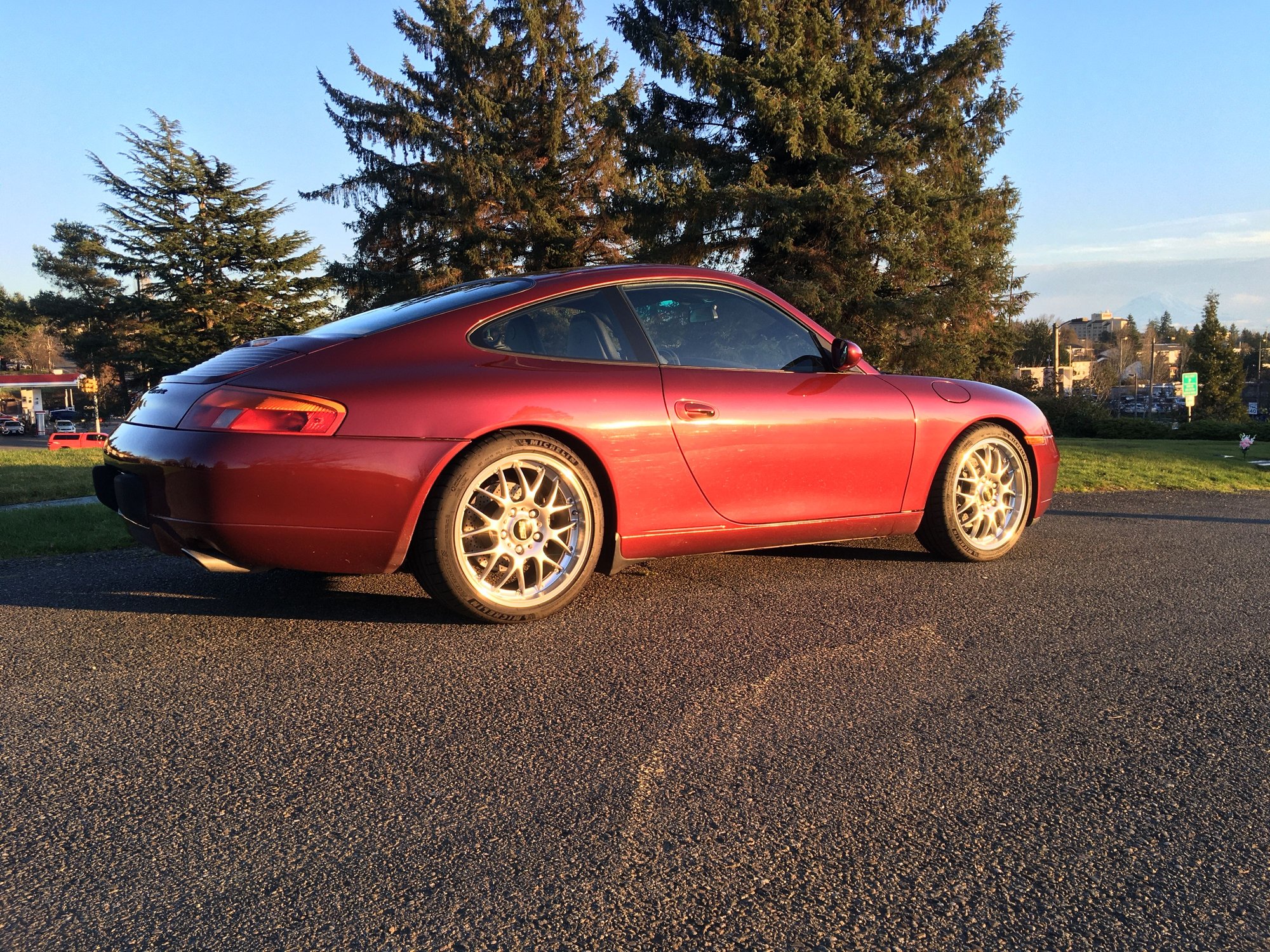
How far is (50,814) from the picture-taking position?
7.12 feet

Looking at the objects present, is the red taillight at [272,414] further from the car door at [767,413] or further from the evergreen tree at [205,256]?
the evergreen tree at [205,256]

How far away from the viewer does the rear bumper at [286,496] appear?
3369mm

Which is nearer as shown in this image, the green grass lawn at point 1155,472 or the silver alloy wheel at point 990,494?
the silver alloy wheel at point 990,494

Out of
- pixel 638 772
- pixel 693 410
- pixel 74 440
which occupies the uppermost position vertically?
pixel 693 410

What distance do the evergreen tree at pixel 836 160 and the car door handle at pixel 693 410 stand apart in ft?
61.3

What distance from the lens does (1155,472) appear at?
10.7m

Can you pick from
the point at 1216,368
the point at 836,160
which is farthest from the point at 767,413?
the point at 1216,368

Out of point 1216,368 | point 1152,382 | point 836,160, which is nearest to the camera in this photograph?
point 836,160

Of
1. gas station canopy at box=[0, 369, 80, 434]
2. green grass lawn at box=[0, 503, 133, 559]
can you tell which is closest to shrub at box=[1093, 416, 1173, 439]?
green grass lawn at box=[0, 503, 133, 559]

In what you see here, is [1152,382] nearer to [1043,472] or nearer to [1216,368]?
[1216,368]

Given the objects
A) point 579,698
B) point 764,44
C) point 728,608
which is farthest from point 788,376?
point 764,44

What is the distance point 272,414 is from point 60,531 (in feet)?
11.5

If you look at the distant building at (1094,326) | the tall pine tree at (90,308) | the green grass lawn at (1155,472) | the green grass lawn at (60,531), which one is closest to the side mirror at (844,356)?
the green grass lawn at (60,531)

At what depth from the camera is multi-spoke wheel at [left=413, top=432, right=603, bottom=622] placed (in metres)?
3.63
